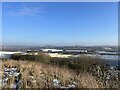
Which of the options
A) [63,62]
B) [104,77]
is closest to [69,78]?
[104,77]

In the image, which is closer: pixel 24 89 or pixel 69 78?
pixel 24 89

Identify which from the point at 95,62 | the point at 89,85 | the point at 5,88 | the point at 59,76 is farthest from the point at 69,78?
the point at 95,62

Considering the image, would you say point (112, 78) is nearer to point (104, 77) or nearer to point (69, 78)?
point (104, 77)

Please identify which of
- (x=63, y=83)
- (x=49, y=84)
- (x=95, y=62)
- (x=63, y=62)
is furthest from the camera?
(x=63, y=62)

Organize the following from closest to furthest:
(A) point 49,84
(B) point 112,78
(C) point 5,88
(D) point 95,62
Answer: (C) point 5,88
(A) point 49,84
(B) point 112,78
(D) point 95,62

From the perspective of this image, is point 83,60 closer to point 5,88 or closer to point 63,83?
point 63,83

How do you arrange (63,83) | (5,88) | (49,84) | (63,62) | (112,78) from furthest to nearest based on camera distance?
1. (63,62)
2. (112,78)
3. (63,83)
4. (49,84)
5. (5,88)

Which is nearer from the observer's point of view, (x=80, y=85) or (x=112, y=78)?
(x=80, y=85)

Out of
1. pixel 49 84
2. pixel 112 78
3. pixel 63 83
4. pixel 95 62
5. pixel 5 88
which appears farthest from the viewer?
pixel 95 62
